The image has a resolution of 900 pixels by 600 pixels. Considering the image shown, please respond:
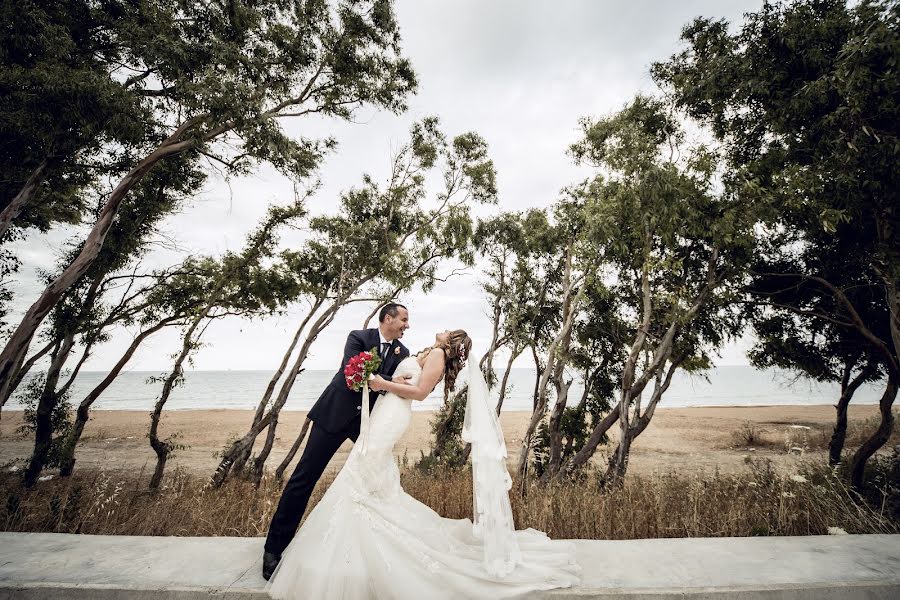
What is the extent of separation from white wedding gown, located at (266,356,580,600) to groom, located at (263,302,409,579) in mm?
204

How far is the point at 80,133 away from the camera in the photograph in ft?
22.3

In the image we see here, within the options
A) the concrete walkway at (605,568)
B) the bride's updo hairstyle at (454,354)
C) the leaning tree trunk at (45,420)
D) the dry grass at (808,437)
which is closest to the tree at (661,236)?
the concrete walkway at (605,568)

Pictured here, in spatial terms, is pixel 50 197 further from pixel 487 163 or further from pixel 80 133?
pixel 487 163

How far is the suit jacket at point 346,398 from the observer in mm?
→ 3648

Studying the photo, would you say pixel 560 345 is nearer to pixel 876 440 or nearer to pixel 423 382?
pixel 876 440

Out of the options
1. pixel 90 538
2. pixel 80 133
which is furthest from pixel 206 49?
pixel 90 538

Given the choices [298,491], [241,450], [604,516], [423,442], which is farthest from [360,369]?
[423,442]

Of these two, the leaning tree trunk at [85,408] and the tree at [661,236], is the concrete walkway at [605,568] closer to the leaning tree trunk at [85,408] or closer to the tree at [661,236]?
the tree at [661,236]

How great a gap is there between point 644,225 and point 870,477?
9.13 metres

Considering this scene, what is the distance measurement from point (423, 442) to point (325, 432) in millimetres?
19038

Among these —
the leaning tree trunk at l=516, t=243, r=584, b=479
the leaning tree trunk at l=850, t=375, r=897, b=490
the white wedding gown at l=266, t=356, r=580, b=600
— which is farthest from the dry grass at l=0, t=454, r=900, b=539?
the leaning tree trunk at l=516, t=243, r=584, b=479

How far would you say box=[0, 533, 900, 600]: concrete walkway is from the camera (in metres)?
2.92

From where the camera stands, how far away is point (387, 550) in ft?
10.3

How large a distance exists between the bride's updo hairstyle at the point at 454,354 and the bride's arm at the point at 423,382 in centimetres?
11
